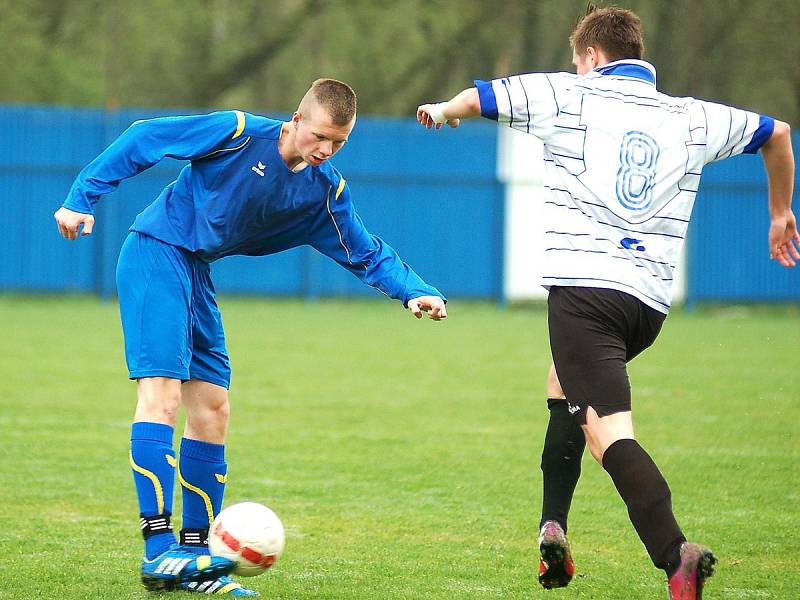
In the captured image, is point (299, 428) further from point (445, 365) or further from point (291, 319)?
point (291, 319)

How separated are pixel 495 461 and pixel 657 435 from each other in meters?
1.51

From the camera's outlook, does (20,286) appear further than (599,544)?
Yes

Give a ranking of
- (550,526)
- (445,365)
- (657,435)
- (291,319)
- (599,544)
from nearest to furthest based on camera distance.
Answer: (550,526)
(599,544)
(657,435)
(445,365)
(291,319)

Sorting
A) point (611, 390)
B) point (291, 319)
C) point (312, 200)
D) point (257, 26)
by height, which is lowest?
point (291, 319)

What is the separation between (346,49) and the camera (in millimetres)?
29875

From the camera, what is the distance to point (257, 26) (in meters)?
30.4

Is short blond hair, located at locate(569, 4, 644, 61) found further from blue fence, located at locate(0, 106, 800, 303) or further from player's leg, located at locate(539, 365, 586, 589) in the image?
blue fence, located at locate(0, 106, 800, 303)

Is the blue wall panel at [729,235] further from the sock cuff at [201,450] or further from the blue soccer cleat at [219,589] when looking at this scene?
the blue soccer cleat at [219,589]

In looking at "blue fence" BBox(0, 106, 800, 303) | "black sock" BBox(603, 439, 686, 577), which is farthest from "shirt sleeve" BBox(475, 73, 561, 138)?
"blue fence" BBox(0, 106, 800, 303)

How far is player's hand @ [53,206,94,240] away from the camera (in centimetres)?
461

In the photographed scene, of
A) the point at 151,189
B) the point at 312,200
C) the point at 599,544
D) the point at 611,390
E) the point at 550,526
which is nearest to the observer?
the point at 611,390

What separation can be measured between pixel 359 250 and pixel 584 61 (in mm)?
1303

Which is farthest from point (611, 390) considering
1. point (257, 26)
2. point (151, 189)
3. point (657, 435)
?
point (257, 26)

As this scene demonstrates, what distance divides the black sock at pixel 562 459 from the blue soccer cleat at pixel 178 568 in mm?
1261
